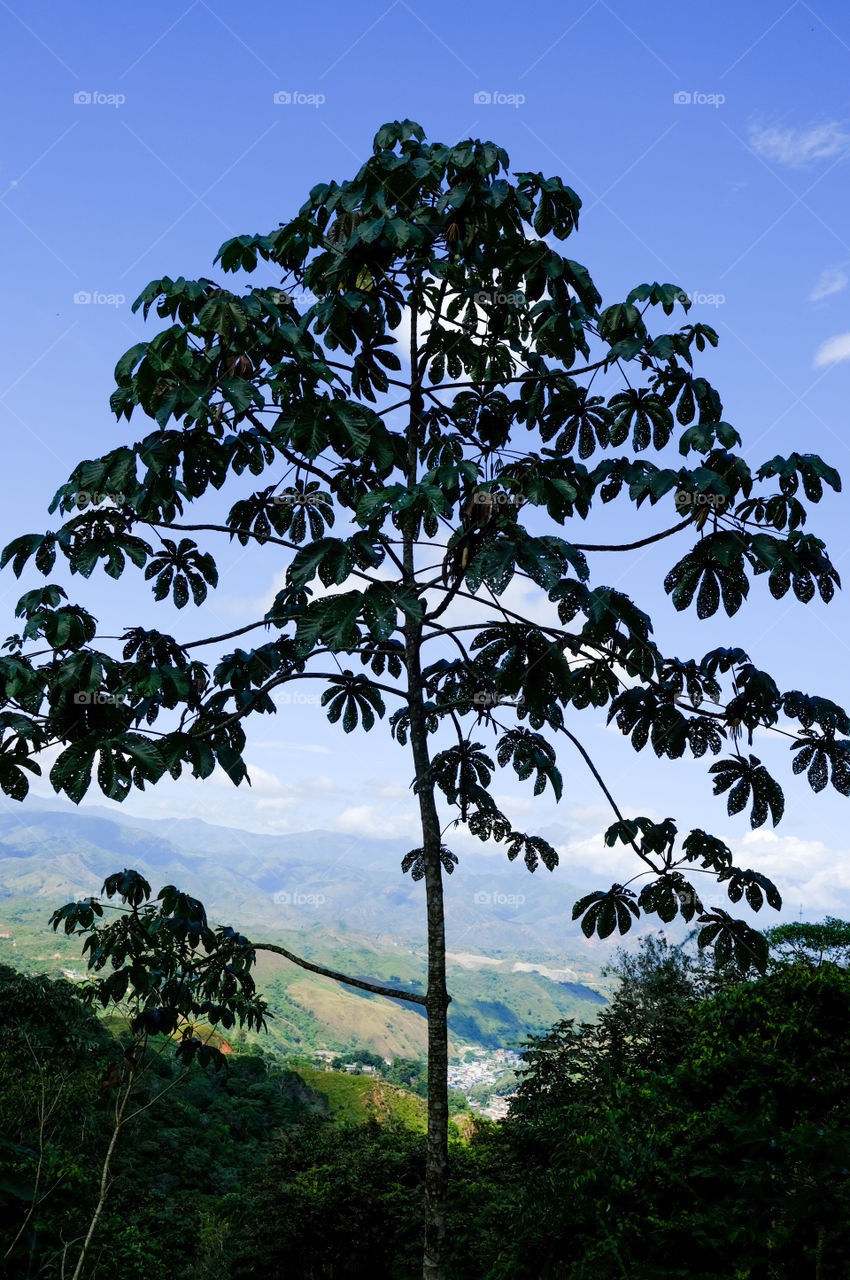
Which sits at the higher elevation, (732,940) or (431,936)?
(732,940)

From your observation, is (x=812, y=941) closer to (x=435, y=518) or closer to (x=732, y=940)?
(x=732, y=940)

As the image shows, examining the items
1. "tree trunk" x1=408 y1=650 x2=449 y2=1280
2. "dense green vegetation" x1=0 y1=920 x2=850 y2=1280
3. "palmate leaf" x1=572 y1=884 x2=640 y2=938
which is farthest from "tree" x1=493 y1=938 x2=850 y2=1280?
"palmate leaf" x1=572 y1=884 x2=640 y2=938

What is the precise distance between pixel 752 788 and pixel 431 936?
2.22m

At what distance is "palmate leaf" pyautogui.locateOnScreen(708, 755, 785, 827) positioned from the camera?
4.29m

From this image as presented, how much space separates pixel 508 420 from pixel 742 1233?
480cm

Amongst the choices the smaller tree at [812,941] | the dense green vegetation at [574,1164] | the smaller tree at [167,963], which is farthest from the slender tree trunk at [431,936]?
the smaller tree at [812,941]

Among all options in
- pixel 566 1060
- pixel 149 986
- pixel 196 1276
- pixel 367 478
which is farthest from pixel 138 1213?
pixel 367 478

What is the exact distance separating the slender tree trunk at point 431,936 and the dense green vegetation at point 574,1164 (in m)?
0.52

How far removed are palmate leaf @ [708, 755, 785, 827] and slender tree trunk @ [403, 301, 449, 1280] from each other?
5.90 feet

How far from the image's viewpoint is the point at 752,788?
4367 mm

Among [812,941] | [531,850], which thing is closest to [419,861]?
[531,850]

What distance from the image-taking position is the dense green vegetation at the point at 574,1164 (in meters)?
3.54

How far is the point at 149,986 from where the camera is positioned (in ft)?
16.0

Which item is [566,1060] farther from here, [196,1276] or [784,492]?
[784,492]
